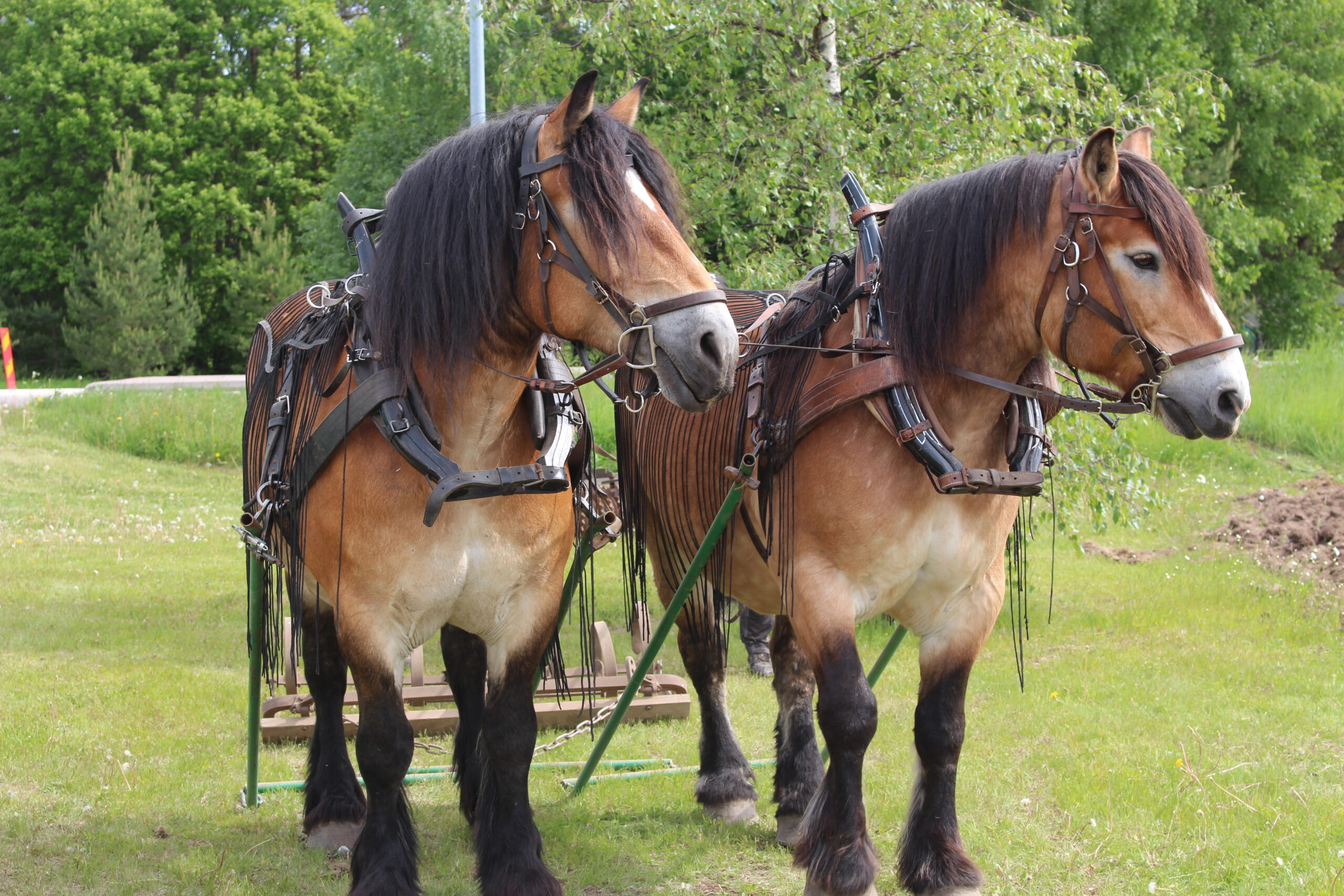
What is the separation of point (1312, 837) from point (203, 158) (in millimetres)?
27031

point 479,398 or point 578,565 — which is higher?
point 479,398

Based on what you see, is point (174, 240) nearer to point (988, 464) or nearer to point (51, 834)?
point (51, 834)

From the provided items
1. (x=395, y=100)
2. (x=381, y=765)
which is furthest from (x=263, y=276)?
(x=381, y=765)

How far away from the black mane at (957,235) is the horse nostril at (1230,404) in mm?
350

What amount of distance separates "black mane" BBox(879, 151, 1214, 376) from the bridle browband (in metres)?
0.68

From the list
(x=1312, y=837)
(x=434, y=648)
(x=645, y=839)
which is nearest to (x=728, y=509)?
(x=645, y=839)

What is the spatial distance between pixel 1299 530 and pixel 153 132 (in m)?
25.5

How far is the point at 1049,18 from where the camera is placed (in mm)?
9195

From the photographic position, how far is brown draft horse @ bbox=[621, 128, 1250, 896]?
8.66 ft

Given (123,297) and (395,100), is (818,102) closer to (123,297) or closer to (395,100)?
(395,100)

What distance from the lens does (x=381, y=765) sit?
2.95 metres

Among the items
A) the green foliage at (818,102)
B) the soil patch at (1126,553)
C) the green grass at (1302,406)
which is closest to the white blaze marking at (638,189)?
the green foliage at (818,102)

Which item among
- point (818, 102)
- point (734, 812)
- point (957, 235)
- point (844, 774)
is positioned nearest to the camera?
point (957, 235)

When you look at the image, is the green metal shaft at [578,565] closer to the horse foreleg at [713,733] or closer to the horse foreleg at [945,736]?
the horse foreleg at [713,733]
